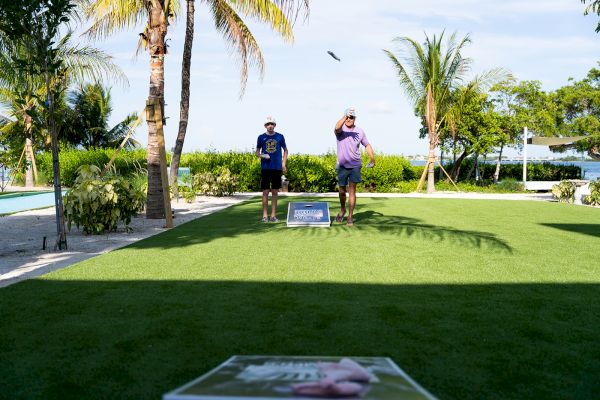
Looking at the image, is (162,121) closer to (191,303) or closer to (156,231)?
(156,231)

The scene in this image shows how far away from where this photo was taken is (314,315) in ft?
14.2

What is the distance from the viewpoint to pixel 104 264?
6.55 metres

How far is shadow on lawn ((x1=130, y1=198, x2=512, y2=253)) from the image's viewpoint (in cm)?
841

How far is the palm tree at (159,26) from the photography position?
11.6 m

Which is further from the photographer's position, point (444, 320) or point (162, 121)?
point (162, 121)

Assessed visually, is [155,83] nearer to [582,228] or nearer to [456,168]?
[582,228]

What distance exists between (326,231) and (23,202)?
10.3 m

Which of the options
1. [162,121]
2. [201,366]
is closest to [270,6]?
[162,121]

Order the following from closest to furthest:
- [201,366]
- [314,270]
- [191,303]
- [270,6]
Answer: [201,366] → [191,303] → [314,270] → [270,6]

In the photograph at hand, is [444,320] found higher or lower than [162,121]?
lower

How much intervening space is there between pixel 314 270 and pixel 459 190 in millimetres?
19525

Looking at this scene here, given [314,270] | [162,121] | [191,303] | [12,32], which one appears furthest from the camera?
[162,121]

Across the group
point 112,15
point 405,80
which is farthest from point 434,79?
point 112,15

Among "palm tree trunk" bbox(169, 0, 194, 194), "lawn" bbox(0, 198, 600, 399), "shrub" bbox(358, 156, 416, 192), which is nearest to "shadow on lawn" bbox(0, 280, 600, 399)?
"lawn" bbox(0, 198, 600, 399)
